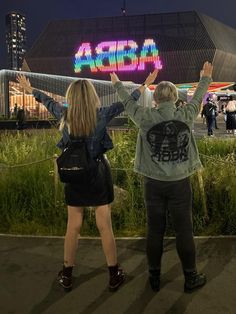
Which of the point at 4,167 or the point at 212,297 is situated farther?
the point at 4,167

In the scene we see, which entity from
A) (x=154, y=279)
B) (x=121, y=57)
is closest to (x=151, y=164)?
(x=154, y=279)

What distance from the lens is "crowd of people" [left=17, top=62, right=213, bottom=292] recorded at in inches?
156

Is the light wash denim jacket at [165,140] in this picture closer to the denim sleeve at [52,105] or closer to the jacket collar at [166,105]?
the jacket collar at [166,105]

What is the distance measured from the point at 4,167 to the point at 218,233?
3.38 meters

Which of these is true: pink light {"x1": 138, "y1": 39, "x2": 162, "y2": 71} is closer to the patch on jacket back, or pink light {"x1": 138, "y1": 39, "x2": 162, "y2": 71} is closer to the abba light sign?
the abba light sign

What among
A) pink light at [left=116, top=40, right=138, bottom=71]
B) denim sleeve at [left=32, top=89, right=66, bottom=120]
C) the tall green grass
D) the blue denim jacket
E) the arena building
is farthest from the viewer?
the arena building

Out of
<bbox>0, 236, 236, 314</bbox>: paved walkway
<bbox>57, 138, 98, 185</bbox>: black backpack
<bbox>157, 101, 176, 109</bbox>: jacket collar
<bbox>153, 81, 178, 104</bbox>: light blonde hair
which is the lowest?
<bbox>0, 236, 236, 314</bbox>: paved walkway

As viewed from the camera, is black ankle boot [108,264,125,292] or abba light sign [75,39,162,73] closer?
black ankle boot [108,264,125,292]

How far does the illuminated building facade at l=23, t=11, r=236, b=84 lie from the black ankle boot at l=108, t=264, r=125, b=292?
226 ft

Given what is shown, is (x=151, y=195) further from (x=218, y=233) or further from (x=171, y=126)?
(x=218, y=233)

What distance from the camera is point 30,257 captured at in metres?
4.96

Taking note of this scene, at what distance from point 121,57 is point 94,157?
71.0m

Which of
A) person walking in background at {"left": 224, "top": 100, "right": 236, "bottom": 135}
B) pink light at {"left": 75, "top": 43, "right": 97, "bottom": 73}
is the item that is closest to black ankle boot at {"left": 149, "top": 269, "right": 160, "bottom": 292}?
person walking in background at {"left": 224, "top": 100, "right": 236, "bottom": 135}

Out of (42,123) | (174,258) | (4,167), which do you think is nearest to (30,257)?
(174,258)
